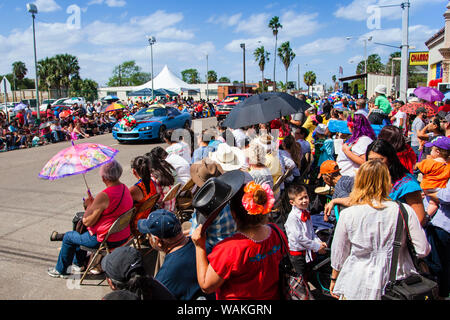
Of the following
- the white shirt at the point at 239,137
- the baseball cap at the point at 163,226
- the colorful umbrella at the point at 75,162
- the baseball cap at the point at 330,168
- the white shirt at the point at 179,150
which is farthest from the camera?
the white shirt at the point at 239,137

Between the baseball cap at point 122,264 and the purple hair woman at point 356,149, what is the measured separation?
2.84 meters

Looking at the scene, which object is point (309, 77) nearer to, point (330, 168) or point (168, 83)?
point (168, 83)

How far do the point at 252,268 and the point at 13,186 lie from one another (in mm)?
8500

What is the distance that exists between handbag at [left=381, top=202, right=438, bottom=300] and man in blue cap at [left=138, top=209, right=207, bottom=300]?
1.34m

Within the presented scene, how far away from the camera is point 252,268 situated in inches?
81.1

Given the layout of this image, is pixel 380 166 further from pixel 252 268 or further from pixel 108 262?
pixel 108 262

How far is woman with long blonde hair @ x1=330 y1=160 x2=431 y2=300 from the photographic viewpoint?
2377 millimetres

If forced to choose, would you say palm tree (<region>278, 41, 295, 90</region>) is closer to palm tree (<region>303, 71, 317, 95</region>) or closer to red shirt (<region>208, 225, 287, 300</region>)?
palm tree (<region>303, 71, 317, 95</region>)

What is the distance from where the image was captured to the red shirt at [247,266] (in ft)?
6.59

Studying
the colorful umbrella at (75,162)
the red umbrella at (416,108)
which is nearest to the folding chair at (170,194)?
the colorful umbrella at (75,162)

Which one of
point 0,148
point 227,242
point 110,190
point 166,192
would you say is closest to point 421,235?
point 227,242

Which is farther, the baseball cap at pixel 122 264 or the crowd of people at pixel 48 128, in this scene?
the crowd of people at pixel 48 128

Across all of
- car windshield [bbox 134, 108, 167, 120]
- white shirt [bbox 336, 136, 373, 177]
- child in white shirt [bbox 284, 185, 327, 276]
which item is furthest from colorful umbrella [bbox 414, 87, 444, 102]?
car windshield [bbox 134, 108, 167, 120]

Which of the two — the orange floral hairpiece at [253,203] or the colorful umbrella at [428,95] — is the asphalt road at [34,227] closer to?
the orange floral hairpiece at [253,203]
